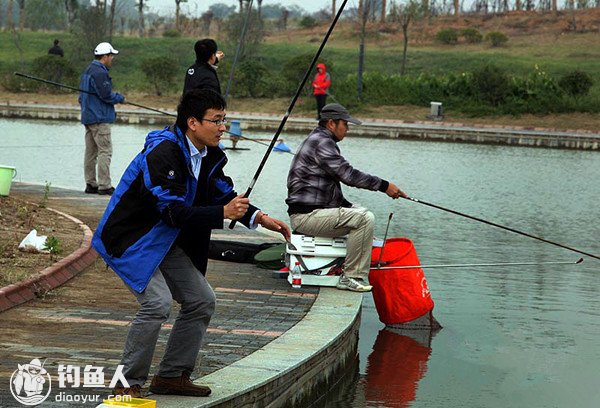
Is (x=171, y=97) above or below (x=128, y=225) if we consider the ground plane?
below

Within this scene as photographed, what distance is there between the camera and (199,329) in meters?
5.72

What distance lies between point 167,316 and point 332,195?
3.92 meters

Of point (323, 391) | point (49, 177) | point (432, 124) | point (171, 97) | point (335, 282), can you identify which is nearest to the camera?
point (323, 391)

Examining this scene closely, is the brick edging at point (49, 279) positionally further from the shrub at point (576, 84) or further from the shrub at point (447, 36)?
the shrub at point (447, 36)

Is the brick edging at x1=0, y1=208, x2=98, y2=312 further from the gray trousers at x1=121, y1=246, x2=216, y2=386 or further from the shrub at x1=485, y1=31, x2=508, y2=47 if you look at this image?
the shrub at x1=485, y1=31, x2=508, y2=47

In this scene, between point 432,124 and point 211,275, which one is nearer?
point 211,275

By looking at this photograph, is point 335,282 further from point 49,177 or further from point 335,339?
point 49,177

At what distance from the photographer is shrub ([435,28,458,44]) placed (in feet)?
191

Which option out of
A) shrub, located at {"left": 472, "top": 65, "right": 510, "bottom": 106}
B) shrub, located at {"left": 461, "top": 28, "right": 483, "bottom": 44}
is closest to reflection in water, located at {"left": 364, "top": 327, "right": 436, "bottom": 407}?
shrub, located at {"left": 472, "top": 65, "right": 510, "bottom": 106}

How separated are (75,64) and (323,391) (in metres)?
39.0

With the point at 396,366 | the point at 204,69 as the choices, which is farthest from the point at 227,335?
the point at 204,69

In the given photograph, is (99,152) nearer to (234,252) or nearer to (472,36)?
(234,252)

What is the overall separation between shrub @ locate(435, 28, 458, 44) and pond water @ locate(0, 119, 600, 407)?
103 feet

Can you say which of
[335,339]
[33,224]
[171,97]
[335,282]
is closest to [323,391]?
[335,339]
